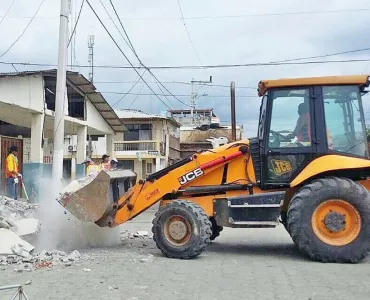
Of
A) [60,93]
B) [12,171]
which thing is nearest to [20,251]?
[60,93]

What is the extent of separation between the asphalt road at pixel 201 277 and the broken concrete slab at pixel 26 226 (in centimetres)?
116

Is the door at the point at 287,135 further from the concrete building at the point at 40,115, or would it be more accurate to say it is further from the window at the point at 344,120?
the concrete building at the point at 40,115

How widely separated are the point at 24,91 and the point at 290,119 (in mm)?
9853

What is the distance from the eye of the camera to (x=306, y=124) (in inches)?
312

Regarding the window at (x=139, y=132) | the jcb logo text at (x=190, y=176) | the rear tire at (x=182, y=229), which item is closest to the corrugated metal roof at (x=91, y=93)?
the jcb logo text at (x=190, y=176)

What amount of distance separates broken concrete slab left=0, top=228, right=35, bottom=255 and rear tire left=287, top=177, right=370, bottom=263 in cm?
421

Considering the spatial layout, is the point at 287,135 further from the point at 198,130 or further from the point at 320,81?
the point at 198,130

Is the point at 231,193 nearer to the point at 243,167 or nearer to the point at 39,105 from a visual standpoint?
the point at 243,167

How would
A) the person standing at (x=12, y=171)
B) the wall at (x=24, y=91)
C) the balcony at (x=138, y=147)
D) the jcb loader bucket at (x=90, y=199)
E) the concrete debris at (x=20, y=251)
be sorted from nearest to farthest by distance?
the concrete debris at (x=20, y=251)
the jcb loader bucket at (x=90, y=199)
the person standing at (x=12, y=171)
the wall at (x=24, y=91)
the balcony at (x=138, y=147)

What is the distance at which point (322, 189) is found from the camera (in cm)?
751

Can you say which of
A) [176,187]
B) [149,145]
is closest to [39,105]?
[176,187]

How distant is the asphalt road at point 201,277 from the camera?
5.70 meters

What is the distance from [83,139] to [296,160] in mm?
13801

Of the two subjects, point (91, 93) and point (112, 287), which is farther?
point (91, 93)
